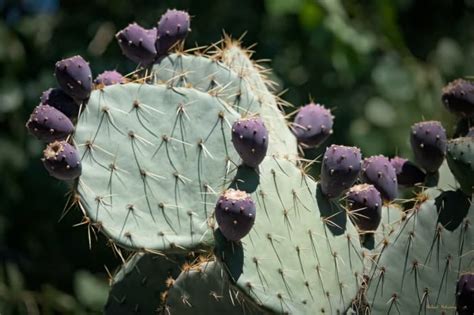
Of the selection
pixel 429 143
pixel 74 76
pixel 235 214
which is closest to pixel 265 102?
pixel 429 143

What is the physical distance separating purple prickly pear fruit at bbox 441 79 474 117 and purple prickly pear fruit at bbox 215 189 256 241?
58 cm

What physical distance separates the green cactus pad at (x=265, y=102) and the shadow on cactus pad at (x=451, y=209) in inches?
11.4

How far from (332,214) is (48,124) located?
19.5 inches

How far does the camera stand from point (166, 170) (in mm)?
2479

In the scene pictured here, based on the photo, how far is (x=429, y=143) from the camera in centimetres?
261

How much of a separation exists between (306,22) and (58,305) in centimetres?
112

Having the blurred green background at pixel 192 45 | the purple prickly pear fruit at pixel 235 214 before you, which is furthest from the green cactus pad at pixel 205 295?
the blurred green background at pixel 192 45

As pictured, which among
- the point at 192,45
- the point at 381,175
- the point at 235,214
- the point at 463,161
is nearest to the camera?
the point at 235,214

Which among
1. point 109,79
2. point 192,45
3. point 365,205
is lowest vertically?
point 192,45

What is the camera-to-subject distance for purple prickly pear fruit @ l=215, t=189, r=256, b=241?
2.23 m

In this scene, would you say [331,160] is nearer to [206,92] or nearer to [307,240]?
[307,240]

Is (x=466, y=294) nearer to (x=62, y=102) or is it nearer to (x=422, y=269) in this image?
(x=422, y=269)

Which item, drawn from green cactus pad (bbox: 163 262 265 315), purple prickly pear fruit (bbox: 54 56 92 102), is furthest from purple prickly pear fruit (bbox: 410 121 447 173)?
purple prickly pear fruit (bbox: 54 56 92 102)

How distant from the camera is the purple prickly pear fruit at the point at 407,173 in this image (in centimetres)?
270
